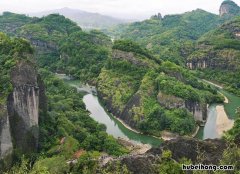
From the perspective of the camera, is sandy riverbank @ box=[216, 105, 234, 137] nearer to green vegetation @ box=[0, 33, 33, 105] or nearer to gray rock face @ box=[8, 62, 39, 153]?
gray rock face @ box=[8, 62, 39, 153]

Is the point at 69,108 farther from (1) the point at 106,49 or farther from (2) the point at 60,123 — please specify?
(1) the point at 106,49

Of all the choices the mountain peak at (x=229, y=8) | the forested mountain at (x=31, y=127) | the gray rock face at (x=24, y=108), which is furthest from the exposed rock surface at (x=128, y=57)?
the mountain peak at (x=229, y=8)

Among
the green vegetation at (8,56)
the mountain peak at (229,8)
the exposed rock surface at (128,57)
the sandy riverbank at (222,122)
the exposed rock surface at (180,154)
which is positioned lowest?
the sandy riverbank at (222,122)

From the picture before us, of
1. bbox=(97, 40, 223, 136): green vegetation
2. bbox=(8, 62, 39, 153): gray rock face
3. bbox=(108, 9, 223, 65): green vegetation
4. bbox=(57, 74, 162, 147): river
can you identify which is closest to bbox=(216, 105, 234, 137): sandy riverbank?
bbox=(97, 40, 223, 136): green vegetation

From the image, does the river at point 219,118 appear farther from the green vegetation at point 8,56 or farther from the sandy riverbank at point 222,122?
the green vegetation at point 8,56

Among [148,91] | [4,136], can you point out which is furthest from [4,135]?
[148,91]

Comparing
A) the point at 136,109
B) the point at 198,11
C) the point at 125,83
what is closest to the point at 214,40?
the point at 125,83
